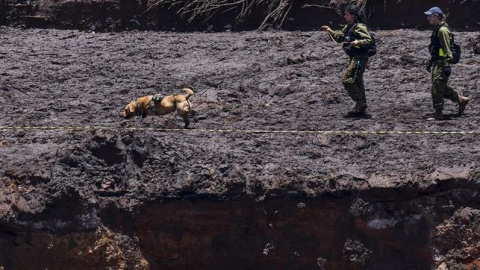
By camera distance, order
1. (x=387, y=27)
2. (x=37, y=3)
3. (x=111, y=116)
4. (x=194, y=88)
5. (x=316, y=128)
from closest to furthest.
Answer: (x=316, y=128) < (x=111, y=116) < (x=194, y=88) < (x=387, y=27) < (x=37, y=3)

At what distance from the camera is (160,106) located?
12867 millimetres

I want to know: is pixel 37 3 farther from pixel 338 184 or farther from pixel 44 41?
pixel 338 184

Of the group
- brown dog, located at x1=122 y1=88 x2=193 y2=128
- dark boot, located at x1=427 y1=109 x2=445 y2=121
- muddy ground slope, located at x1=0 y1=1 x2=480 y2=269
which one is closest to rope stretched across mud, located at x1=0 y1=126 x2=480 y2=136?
muddy ground slope, located at x1=0 y1=1 x2=480 y2=269

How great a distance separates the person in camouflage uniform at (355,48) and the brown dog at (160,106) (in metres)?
1.94

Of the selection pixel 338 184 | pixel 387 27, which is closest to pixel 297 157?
pixel 338 184

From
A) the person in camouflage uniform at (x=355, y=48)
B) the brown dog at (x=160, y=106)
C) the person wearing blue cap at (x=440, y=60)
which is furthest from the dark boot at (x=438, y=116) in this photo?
the brown dog at (x=160, y=106)

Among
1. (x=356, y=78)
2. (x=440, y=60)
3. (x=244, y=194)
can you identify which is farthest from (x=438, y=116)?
(x=244, y=194)

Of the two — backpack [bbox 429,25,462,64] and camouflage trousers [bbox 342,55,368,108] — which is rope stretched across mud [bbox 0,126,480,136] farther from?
backpack [bbox 429,25,462,64]

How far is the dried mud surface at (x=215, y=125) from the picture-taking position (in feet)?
35.4

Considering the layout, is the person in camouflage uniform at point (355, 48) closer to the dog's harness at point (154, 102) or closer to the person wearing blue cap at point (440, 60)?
the person wearing blue cap at point (440, 60)

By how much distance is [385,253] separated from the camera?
35.1ft

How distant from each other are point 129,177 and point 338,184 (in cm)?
224

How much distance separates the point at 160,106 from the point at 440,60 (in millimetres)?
3489

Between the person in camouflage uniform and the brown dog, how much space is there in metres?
1.94
